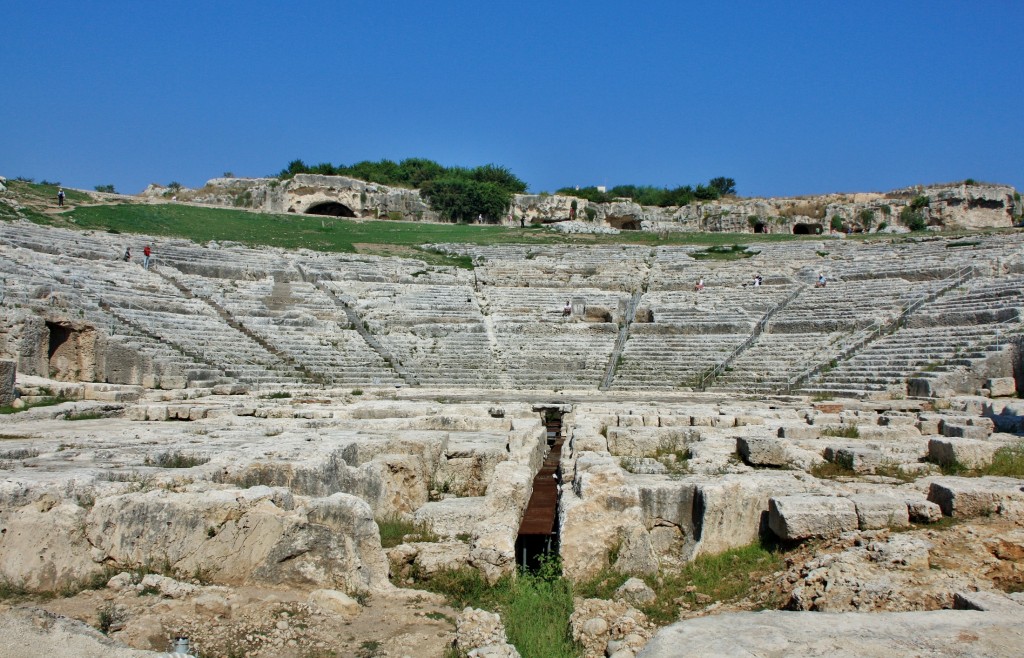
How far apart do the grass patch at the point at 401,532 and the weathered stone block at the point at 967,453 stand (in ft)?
17.6

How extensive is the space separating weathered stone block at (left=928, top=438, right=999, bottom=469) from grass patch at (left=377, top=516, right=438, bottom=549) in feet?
17.6

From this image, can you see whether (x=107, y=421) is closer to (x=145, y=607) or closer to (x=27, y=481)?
(x=27, y=481)

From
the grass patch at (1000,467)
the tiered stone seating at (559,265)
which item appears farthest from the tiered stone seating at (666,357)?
the grass patch at (1000,467)

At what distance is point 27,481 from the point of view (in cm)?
493

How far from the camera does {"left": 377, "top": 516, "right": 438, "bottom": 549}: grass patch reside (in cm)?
566

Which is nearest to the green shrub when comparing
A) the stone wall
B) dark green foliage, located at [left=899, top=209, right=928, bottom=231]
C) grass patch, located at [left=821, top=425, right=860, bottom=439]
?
dark green foliage, located at [left=899, top=209, right=928, bottom=231]

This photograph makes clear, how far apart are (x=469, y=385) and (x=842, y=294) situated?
1267cm

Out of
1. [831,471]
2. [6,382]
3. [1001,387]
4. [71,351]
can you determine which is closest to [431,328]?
[71,351]

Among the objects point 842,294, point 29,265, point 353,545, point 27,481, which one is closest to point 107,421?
point 27,481

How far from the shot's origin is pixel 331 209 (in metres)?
43.3

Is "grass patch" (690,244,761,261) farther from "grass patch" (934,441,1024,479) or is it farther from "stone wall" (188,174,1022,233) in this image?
"grass patch" (934,441,1024,479)

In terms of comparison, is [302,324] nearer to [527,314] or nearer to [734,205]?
[527,314]

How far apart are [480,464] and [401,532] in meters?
2.45

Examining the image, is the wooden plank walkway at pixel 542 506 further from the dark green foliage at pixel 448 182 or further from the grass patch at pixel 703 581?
the dark green foliage at pixel 448 182
